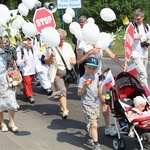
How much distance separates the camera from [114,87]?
5496mm

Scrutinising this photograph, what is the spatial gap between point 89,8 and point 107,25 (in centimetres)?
303

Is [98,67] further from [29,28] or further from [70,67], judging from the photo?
[29,28]

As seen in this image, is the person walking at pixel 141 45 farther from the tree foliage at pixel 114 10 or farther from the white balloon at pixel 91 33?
the tree foliage at pixel 114 10

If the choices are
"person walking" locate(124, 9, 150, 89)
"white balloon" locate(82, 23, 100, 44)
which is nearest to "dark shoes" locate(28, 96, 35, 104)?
"person walking" locate(124, 9, 150, 89)

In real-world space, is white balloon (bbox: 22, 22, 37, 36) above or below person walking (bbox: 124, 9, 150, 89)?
above

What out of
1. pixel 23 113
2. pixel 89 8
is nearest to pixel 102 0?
pixel 89 8

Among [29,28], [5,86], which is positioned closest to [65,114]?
[5,86]

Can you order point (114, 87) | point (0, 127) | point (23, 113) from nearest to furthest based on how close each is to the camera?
point (114, 87) < point (0, 127) < point (23, 113)

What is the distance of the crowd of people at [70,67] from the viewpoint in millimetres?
5548

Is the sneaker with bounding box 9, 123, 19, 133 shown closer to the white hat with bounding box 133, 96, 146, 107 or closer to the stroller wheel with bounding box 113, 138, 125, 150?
the stroller wheel with bounding box 113, 138, 125, 150

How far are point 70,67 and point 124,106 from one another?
1935mm

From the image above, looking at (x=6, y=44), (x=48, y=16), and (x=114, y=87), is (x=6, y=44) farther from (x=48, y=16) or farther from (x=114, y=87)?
(x=114, y=87)

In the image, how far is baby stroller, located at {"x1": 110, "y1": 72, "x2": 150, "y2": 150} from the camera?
514 cm

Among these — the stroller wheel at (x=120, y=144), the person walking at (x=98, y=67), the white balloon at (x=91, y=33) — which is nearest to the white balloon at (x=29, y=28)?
the person walking at (x=98, y=67)
